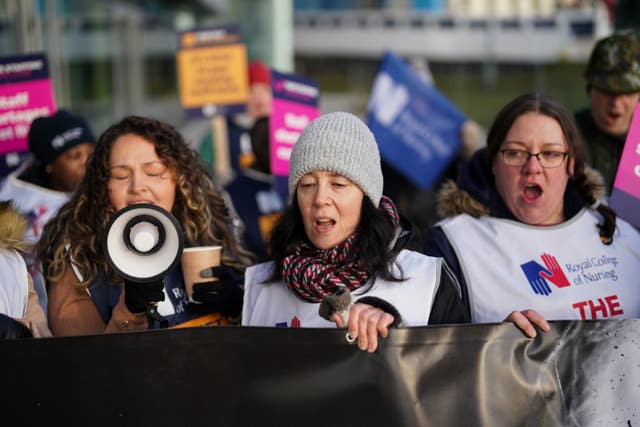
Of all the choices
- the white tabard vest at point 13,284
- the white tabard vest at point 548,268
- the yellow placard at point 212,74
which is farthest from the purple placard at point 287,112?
the white tabard vest at point 13,284

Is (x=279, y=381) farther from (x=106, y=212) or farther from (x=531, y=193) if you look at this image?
(x=531, y=193)

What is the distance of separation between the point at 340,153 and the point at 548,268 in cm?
91

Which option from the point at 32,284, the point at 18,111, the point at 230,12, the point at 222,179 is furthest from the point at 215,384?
the point at 230,12

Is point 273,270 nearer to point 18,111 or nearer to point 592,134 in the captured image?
point 592,134

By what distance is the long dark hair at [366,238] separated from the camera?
2.93 m

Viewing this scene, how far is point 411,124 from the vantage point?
7207 mm

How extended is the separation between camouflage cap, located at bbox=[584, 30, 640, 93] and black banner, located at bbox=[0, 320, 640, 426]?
2.37 m

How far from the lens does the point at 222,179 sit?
36.0 ft

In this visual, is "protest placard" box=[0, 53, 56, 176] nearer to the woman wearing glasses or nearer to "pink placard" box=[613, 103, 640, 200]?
the woman wearing glasses

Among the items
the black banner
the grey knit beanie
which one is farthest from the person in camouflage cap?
the black banner

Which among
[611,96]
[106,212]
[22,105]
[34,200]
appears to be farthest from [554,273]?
[22,105]

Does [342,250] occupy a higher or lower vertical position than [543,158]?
lower

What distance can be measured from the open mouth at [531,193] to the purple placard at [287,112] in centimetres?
334

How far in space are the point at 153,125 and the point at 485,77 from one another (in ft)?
151
